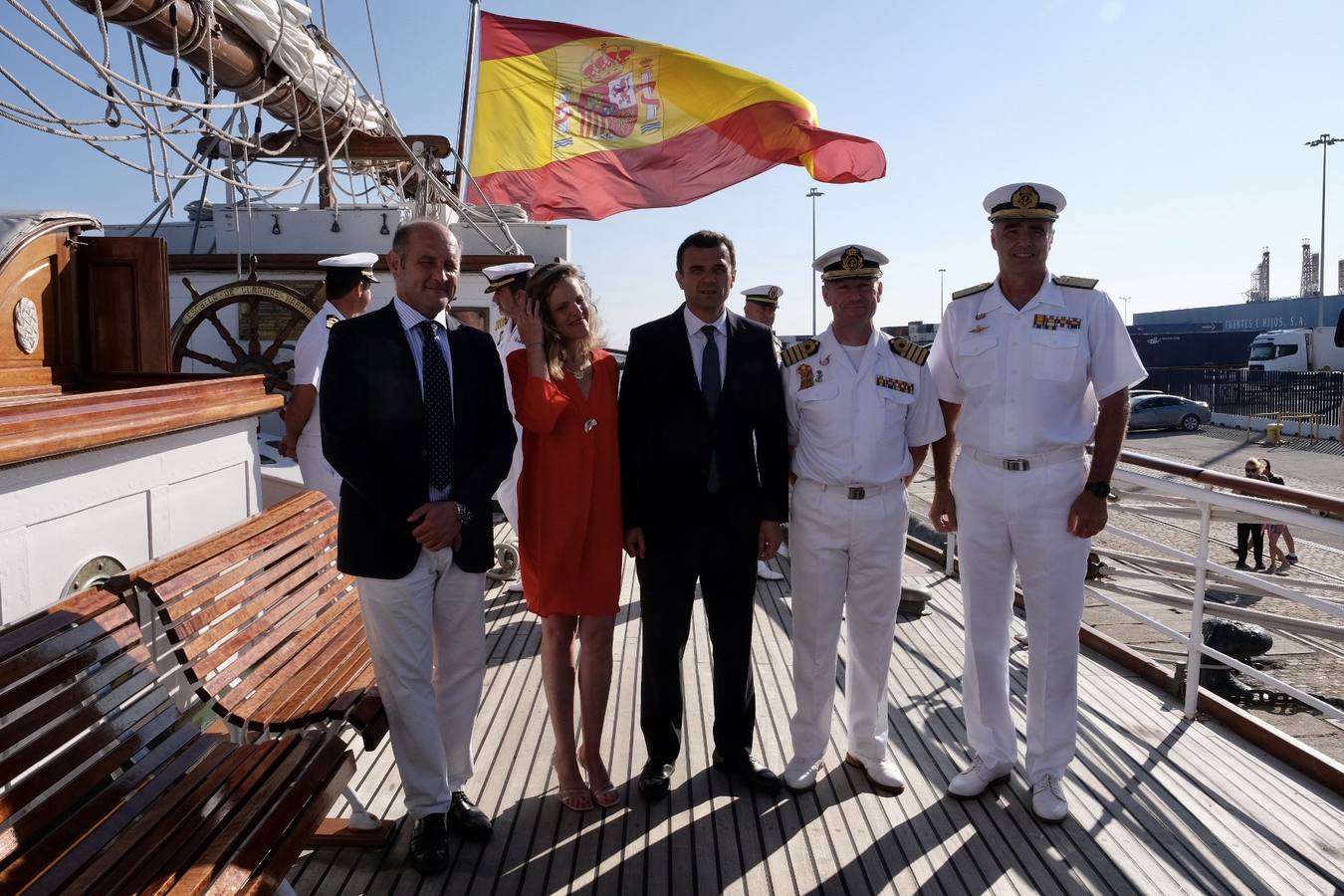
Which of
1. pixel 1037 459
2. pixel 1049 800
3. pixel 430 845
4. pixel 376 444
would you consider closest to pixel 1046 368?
pixel 1037 459

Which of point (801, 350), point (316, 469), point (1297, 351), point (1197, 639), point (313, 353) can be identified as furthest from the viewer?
point (1297, 351)

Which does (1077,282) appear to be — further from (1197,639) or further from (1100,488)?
(1197,639)

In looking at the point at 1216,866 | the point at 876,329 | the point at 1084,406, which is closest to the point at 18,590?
the point at 876,329

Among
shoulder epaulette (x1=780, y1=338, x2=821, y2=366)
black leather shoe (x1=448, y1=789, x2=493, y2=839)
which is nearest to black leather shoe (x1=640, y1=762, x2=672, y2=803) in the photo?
black leather shoe (x1=448, y1=789, x2=493, y2=839)

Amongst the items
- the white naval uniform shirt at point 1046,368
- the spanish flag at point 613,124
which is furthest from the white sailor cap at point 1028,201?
the spanish flag at point 613,124

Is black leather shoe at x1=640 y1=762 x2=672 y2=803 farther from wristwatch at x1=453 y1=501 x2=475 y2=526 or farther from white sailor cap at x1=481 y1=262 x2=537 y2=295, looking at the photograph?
white sailor cap at x1=481 y1=262 x2=537 y2=295

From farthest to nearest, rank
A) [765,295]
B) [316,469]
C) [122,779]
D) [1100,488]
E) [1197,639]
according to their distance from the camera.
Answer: [765,295] → [316,469] → [1197,639] → [1100,488] → [122,779]

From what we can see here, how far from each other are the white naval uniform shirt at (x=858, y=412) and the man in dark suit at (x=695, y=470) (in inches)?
3.3

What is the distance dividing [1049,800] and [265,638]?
7.79 ft

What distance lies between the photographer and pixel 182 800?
1.93 metres

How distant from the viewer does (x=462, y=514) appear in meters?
2.56

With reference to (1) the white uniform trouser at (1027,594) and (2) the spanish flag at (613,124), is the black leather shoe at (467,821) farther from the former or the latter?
(2) the spanish flag at (613,124)

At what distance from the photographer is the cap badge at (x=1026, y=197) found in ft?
9.41

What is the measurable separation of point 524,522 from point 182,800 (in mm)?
1164
